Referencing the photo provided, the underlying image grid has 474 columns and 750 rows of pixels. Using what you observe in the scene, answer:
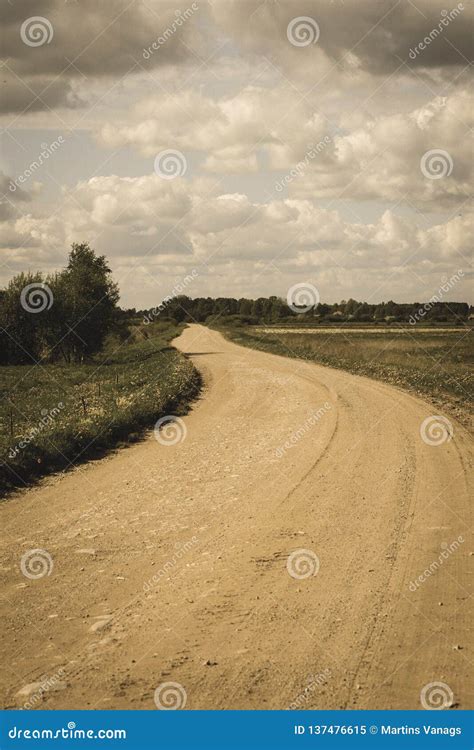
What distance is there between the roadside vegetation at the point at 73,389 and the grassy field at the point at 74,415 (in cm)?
2

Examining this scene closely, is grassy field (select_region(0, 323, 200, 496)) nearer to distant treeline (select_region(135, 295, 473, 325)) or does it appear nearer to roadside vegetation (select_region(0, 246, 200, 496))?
roadside vegetation (select_region(0, 246, 200, 496))

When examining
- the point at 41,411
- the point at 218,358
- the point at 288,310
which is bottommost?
the point at 41,411

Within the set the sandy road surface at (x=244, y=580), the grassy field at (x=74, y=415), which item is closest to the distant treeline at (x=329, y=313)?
the grassy field at (x=74, y=415)

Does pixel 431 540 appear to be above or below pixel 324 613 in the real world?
above

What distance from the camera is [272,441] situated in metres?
14.6

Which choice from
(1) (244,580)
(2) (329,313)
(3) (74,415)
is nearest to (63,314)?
(3) (74,415)

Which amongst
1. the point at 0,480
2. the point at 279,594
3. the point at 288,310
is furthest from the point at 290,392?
the point at 288,310

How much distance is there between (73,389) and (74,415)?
867 cm

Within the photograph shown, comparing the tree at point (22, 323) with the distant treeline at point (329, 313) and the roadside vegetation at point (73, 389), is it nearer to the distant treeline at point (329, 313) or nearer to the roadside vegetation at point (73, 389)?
the roadside vegetation at point (73, 389)

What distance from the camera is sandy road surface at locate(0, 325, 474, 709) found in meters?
5.13

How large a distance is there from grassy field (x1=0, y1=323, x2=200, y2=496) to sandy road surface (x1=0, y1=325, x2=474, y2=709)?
75cm

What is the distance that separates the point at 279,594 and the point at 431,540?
2569 mm

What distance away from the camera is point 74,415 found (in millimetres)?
16406
